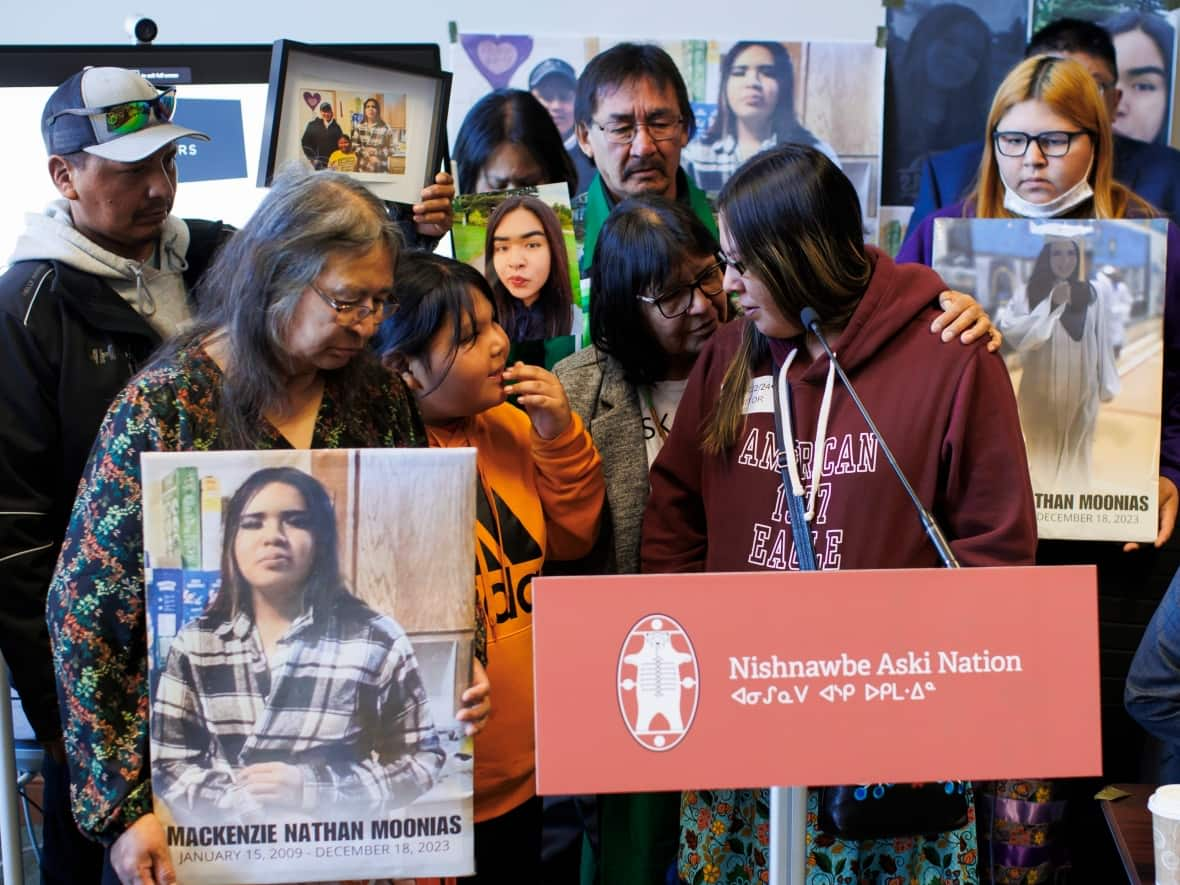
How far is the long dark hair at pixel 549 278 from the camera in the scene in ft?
7.72

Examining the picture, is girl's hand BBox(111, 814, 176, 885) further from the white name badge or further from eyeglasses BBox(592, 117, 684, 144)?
eyeglasses BBox(592, 117, 684, 144)

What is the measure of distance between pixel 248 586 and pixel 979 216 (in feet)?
5.89

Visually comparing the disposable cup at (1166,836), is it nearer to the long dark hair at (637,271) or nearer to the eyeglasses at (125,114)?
the long dark hair at (637,271)

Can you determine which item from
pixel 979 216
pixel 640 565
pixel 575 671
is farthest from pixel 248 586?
pixel 979 216

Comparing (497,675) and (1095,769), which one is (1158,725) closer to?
(1095,769)

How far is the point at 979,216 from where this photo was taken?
249 cm

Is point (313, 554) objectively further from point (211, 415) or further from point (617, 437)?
point (617, 437)

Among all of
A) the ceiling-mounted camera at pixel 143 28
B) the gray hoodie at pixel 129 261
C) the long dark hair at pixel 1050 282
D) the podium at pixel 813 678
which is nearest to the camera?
the podium at pixel 813 678

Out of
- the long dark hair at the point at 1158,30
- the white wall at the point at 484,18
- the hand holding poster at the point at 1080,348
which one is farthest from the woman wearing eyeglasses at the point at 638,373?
the long dark hair at the point at 1158,30

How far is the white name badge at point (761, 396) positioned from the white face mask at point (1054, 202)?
91 centimetres

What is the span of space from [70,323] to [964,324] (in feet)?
4.64

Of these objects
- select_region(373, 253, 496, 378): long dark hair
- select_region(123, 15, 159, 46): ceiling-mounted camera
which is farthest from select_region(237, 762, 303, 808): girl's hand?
select_region(123, 15, 159, 46): ceiling-mounted camera

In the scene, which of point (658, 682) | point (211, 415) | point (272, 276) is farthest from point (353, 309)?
point (658, 682)

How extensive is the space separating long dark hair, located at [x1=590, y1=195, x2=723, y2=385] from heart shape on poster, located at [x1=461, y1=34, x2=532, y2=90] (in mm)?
1592
